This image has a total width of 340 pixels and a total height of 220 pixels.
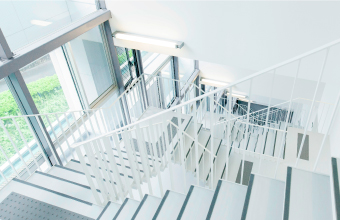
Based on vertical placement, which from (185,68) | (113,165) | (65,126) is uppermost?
(113,165)

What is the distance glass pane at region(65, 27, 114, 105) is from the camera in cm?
376

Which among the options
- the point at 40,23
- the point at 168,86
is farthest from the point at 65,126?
the point at 168,86

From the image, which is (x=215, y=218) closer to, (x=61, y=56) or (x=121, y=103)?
(x=61, y=56)

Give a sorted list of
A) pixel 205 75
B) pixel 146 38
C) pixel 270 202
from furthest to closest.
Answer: pixel 205 75, pixel 146 38, pixel 270 202

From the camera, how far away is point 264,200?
171 cm

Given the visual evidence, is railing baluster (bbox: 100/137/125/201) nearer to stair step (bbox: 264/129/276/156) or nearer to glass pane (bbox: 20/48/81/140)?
glass pane (bbox: 20/48/81/140)

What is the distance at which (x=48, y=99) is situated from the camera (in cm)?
348

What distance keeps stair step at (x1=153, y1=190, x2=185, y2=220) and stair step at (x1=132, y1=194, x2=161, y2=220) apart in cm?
13

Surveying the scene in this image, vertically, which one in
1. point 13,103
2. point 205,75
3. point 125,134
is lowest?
point 205,75

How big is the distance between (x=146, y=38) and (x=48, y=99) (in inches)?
65.8

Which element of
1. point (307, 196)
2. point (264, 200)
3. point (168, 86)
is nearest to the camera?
point (307, 196)

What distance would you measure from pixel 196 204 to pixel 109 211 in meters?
0.85

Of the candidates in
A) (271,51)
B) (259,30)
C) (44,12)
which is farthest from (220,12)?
A: (44,12)

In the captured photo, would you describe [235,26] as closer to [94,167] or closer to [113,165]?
[113,165]
